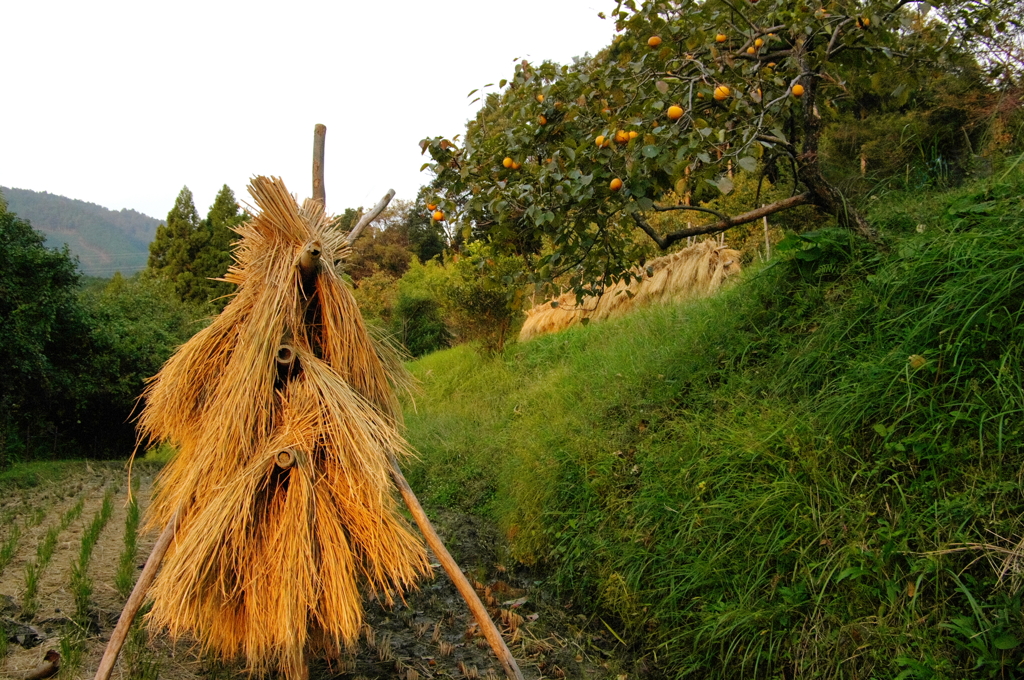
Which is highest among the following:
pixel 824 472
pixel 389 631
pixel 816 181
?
pixel 816 181

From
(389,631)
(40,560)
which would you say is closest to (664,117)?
(389,631)

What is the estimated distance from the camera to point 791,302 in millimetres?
4914

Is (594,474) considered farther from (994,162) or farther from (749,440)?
(994,162)

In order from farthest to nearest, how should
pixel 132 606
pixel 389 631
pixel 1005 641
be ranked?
pixel 389 631, pixel 132 606, pixel 1005 641

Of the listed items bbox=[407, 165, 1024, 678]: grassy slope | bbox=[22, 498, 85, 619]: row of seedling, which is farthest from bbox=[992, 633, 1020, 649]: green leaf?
bbox=[22, 498, 85, 619]: row of seedling

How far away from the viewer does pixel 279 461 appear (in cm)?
308

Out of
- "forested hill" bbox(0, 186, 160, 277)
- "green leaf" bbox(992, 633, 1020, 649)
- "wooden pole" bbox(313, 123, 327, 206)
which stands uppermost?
"forested hill" bbox(0, 186, 160, 277)

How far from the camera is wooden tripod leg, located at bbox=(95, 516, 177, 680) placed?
2900mm

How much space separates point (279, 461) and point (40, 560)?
259 centimetres

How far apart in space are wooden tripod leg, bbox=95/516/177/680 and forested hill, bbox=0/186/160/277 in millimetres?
75421

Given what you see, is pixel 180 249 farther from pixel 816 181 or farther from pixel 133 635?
pixel 816 181

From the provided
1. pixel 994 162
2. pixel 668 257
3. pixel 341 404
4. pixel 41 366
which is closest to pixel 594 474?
pixel 341 404

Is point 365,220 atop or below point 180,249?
below

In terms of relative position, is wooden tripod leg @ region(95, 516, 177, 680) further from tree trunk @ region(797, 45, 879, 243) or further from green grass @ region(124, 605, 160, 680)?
tree trunk @ region(797, 45, 879, 243)
